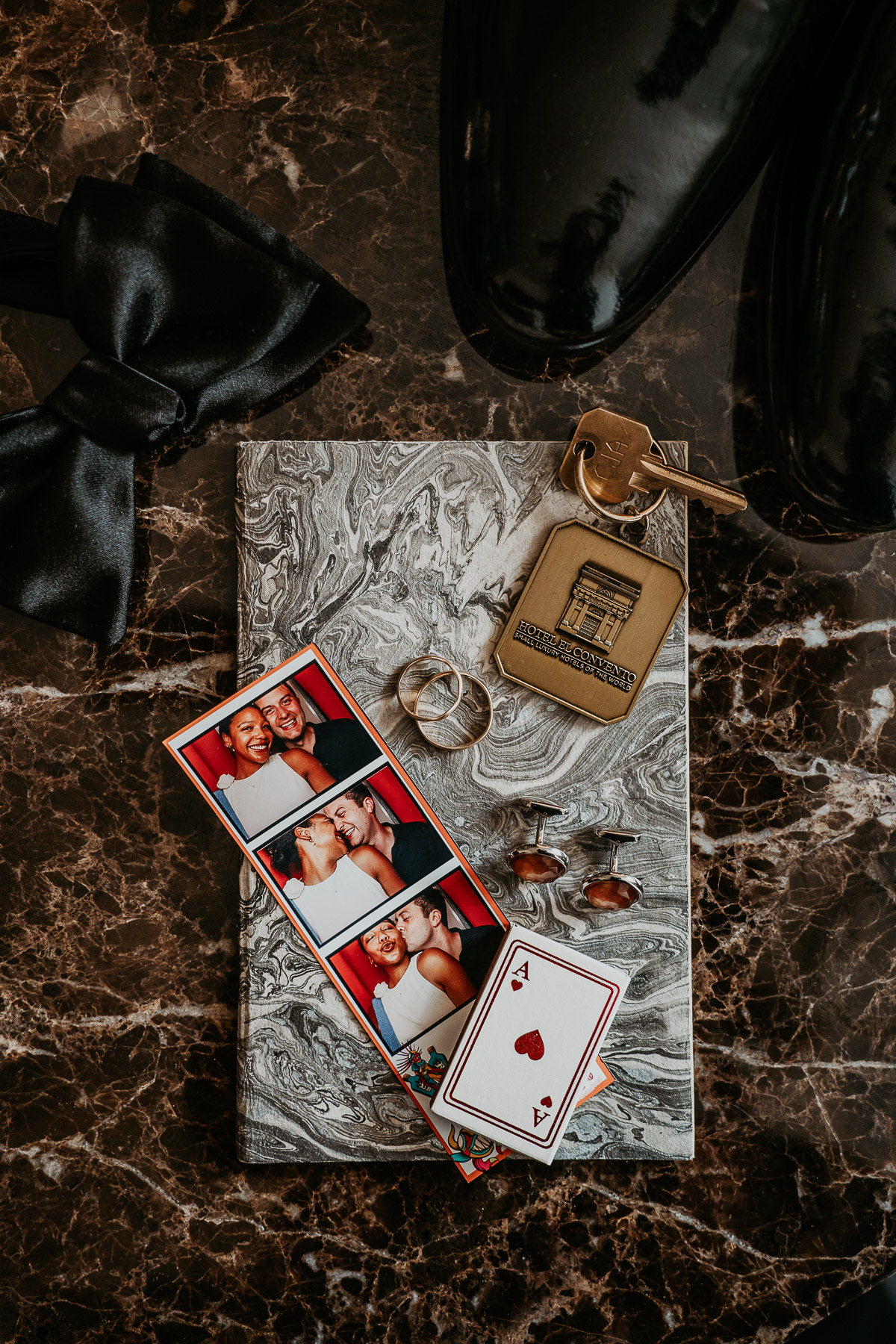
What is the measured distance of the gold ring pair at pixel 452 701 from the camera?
0.72 m

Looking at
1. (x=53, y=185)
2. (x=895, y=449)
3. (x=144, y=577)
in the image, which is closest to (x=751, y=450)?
(x=895, y=449)

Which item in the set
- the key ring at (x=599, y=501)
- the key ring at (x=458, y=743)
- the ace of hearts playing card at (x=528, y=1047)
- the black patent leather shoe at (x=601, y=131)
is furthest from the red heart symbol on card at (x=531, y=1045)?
the black patent leather shoe at (x=601, y=131)

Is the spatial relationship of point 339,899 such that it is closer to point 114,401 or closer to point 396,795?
point 396,795

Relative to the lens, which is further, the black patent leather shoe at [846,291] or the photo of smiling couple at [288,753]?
the photo of smiling couple at [288,753]

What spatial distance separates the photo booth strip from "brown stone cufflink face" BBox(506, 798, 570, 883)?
0.05 meters

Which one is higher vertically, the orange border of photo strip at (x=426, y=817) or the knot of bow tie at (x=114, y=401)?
the knot of bow tie at (x=114, y=401)

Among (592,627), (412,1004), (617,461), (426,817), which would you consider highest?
(617,461)

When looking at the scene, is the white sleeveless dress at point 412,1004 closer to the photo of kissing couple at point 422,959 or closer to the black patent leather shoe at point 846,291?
the photo of kissing couple at point 422,959

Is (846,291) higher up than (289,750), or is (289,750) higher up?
(846,291)

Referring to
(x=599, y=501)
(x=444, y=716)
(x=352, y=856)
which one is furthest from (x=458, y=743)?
(x=599, y=501)

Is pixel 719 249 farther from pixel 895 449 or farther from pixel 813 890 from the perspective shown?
pixel 813 890

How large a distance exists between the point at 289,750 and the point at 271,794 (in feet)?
0.13

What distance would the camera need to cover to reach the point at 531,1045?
68 cm

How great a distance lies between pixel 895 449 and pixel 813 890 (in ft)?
1.23
